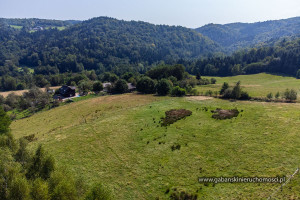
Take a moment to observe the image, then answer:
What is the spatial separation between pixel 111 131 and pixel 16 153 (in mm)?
20994

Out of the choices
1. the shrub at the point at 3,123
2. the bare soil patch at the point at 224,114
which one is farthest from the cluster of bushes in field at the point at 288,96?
the shrub at the point at 3,123

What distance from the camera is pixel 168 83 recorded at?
83000 millimetres

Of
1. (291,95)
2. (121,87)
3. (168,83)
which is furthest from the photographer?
(121,87)

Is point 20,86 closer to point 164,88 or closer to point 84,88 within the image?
point 84,88

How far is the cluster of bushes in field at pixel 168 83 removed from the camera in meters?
79.1

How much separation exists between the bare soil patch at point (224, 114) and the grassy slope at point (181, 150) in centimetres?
192

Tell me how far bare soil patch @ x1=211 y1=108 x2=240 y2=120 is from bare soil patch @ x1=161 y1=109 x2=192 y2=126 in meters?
7.47

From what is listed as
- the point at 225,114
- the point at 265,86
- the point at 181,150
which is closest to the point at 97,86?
the point at 225,114

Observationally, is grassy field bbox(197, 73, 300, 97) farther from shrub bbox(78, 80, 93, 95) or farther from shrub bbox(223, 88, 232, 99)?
shrub bbox(78, 80, 93, 95)

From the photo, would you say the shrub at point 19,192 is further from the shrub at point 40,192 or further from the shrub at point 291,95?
the shrub at point 291,95

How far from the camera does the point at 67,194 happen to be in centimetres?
1589

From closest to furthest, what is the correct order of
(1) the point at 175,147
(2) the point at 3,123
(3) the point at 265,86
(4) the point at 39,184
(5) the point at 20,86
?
1. (4) the point at 39,184
2. (1) the point at 175,147
3. (2) the point at 3,123
4. (3) the point at 265,86
5. (5) the point at 20,86

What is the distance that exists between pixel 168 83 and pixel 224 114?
4082 centimetres

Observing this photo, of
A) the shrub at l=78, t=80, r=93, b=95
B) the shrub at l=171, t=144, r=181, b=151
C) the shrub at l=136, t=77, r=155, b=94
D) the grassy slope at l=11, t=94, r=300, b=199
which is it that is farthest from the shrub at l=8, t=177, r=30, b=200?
the shrub at l=78, t=80, r=93, b=95
